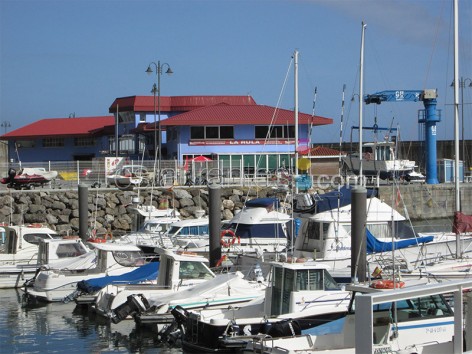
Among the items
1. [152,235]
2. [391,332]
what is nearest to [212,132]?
[152,235]

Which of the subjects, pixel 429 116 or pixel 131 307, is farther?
pixel 429 116

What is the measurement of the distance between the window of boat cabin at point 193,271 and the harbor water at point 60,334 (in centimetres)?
204

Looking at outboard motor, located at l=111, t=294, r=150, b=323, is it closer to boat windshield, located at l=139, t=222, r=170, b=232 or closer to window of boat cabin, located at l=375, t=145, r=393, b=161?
boat windshield, located at l=139, t=222, r=170, b=232

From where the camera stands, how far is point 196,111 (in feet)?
190

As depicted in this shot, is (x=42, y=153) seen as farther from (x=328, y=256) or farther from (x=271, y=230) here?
(x=328, y=256)

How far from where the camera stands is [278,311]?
17.4 metres

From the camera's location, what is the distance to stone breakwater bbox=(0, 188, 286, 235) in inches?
1592

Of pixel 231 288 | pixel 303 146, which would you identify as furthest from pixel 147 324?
pixel 303 146

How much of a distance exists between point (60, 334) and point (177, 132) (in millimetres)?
36970

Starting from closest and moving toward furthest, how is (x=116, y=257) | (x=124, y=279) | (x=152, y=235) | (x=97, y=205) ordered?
(x=124, y=279) < (x=116, y=257) < (x=152, y=235) < (x=97, y=205)

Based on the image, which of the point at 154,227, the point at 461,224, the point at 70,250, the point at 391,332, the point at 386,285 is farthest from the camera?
the point at 154,227

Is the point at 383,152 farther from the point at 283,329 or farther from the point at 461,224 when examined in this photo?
the point at 283,329

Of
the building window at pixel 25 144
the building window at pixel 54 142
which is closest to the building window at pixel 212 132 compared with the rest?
the building window at pixel 54 142

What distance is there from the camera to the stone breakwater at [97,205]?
4044 centimetres
